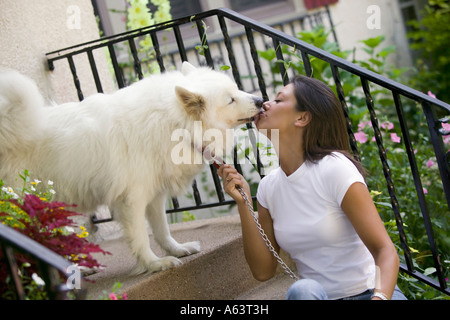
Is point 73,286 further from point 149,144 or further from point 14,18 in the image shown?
point 14,18

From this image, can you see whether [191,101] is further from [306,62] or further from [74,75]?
[74,75]

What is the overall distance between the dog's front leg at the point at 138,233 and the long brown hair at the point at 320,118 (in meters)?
0.87

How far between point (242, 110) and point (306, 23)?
18.2ft

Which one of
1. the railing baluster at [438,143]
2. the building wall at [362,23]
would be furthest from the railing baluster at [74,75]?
the building wall at [362,23]

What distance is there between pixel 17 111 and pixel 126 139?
1.78 ft

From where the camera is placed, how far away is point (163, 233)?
2.96 m

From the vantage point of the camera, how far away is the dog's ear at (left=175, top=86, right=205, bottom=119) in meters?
2.50

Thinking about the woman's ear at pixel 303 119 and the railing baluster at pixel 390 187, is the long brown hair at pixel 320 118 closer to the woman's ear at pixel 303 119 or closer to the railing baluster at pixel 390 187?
the woman's ear at pixel 303 119

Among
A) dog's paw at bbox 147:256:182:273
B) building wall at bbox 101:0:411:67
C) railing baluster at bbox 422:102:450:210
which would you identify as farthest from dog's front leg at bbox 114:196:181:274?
building wall at bbox 101:0:411:67

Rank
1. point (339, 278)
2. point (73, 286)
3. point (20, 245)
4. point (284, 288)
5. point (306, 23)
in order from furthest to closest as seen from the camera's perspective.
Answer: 1. point (306, 23)
2. point (284, 288)
3. point (339, 278)
4. point (73, 286)
5. point (20, 245)

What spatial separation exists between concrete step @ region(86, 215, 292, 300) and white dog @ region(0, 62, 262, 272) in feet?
0.31

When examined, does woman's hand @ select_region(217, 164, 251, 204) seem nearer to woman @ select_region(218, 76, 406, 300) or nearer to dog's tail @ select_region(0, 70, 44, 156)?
woman @ select_region(218, 76, 406, 300)

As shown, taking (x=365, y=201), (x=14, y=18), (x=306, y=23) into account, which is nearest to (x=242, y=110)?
(x=365, y=201)
